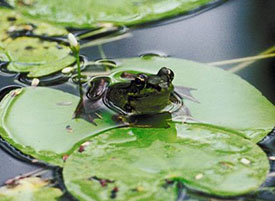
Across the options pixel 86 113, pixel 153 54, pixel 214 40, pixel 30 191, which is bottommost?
pixel 30 191

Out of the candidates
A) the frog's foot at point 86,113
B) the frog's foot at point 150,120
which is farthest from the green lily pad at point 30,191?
the frog's foot at point 150,120

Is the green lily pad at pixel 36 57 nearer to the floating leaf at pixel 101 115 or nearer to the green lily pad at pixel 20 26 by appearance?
the green lily pad at pixel 20 26

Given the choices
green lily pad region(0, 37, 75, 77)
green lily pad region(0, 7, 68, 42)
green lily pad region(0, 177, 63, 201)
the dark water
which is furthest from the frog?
green lily pad region(0, 7, 68, 42)

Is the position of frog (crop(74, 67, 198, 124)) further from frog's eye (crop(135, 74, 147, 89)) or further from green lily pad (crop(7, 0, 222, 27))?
green lily pad (crop(7, 0, 222, 27))

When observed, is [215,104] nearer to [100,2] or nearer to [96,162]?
[96,162]

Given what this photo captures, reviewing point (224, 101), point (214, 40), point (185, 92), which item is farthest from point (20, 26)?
point (224, 101)

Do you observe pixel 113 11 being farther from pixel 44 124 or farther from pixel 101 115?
pixel 44 124

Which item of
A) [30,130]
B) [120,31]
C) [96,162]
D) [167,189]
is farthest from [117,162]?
[120,31]
